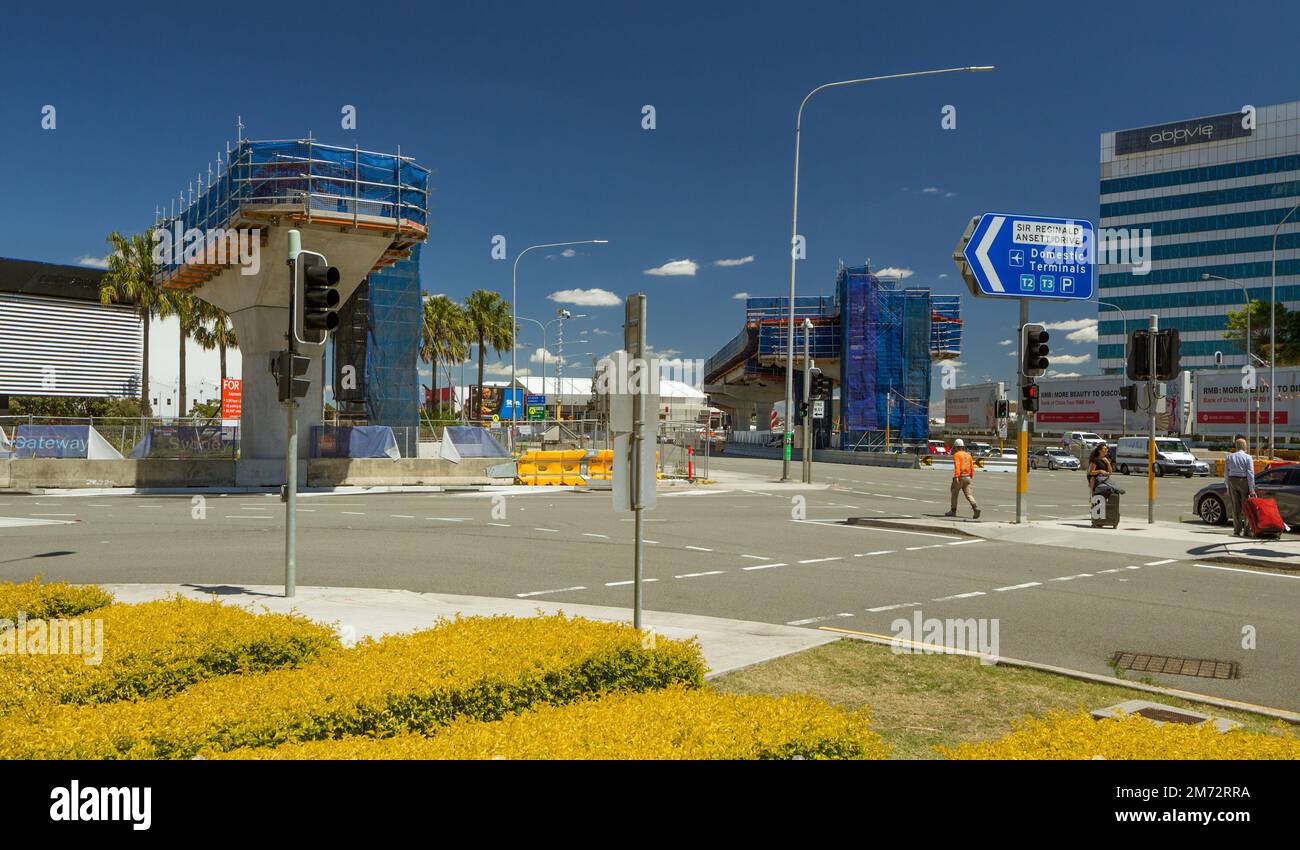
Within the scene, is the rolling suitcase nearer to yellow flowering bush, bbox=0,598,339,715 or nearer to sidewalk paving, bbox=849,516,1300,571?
sidewalk paving, bbox=849,516,1300,571

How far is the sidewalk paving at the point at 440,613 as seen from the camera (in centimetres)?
813

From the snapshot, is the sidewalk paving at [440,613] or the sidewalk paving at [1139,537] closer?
the sidewalk paving at [440,613]

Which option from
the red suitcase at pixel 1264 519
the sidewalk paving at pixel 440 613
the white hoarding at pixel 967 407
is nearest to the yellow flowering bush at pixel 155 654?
the sidewalk paving at pixel 440 613

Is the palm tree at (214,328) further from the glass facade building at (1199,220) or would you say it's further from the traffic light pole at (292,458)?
the glass facade building at (1199,220)

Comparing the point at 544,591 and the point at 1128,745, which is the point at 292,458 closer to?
the point at 544,591

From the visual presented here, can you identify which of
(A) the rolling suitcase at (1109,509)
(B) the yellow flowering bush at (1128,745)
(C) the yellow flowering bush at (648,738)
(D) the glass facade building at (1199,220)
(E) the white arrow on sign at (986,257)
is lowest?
(A) the rolling suitcase at (1109,509)

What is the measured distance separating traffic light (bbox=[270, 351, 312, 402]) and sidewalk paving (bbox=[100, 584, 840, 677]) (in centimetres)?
228

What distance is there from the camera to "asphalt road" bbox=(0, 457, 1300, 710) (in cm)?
923

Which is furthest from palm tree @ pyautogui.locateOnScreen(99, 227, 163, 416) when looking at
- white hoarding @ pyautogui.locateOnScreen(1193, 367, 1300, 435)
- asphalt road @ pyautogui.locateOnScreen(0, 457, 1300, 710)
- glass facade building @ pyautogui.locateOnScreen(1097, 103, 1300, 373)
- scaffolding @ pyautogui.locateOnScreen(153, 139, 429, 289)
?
glass facade building @ pyautogui.locateOnScreen(1097, 103, 1300, 373)

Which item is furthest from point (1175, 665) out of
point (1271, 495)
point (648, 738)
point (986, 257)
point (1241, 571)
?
point (1271, 495)

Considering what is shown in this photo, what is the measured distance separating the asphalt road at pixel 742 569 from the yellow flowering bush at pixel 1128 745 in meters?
3.69

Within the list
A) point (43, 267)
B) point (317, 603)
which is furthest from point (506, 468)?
point (43, 267)
